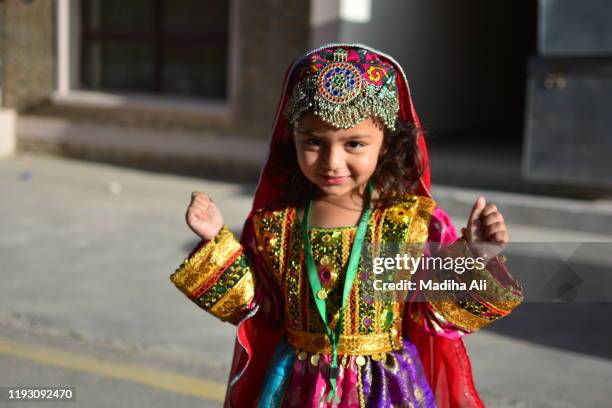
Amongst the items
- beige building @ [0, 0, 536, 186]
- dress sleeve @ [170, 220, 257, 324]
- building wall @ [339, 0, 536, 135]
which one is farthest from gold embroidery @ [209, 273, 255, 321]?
beige building @ [0, 0, 536, 186]

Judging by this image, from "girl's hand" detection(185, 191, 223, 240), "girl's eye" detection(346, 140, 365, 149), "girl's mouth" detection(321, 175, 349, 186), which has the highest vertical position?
"girl's eye" detection(346, 140, 365, 149)

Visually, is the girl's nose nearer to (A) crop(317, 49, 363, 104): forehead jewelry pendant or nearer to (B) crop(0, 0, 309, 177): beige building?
(A) crop(317, 49, 363, 104): forehead jewelry pendant

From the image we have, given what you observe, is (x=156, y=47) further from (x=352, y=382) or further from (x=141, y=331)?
(x=352, y=382)

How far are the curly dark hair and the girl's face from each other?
13 cm

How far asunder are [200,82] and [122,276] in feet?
18.4

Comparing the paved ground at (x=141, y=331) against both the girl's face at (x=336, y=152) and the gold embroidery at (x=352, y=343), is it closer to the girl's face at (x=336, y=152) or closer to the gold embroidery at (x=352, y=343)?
the gold embroidery at (x=352, y=343)

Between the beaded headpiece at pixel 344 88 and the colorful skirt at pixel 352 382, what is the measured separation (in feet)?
2.04

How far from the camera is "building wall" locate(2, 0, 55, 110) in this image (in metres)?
11.3

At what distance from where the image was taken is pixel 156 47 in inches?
446

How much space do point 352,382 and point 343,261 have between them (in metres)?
0.32

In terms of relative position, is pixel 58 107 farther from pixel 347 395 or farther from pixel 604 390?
pixel 347 395

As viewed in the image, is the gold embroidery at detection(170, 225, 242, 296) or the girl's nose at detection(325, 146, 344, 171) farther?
the gold embroidery at detection(170, 225, 242, 296)

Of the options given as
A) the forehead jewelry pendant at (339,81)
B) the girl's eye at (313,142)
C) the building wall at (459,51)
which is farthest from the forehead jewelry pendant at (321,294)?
the building wall at (459,51)

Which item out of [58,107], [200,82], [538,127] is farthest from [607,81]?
[58,107]
